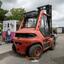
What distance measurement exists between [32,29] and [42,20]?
103 centimetres

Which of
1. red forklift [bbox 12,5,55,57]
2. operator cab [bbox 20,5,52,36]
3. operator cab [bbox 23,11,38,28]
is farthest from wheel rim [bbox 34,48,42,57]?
operator cab [bbox 23,11,38,28]

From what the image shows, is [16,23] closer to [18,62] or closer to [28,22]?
[28,22]

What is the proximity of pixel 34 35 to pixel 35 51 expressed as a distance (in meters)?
0.89

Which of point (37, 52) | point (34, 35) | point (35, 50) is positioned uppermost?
point (34, 35)

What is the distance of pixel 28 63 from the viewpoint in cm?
948

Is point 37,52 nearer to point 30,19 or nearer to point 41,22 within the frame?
point 41,22

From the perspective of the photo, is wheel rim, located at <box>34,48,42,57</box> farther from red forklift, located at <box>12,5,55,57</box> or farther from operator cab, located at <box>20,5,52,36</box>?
operator cab, located at <box>20,5,52,36</box>

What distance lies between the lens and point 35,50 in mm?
10758

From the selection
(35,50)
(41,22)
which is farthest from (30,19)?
(35,50)

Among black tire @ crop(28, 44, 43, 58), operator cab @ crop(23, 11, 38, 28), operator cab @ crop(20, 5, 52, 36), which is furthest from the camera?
operator cab @ crop(23, 11, 38, 28)

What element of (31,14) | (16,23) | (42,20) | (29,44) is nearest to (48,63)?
(29,44)

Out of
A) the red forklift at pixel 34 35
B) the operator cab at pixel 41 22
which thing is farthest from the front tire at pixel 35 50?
the operator cab at pixel 41 22

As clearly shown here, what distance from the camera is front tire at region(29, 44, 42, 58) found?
10.6m

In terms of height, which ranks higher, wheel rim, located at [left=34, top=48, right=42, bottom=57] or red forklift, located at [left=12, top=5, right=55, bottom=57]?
red forklift, located at [left=12, top=5, right=55, bottom=57]
